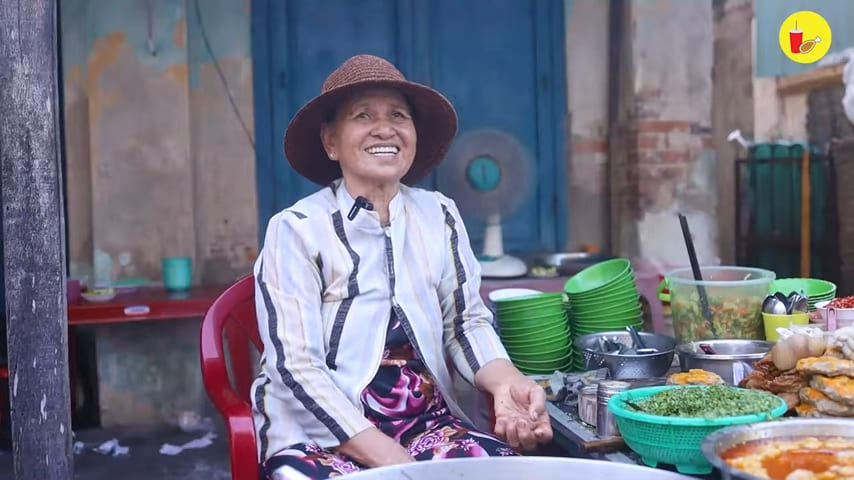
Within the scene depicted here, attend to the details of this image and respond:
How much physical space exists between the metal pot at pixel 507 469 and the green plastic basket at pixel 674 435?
0.29 meters

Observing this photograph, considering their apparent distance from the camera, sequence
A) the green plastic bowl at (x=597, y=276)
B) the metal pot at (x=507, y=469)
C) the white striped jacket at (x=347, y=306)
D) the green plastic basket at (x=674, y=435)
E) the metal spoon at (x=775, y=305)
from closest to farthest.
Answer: the metal pot at (x=507, y=469) → the green plastic basket at (x=674, y=435) → the white striped jacket at (x=347, y=306) → the metal spoon at (x=775, y=305) → the green plastic bowl at (x=597, y=276)

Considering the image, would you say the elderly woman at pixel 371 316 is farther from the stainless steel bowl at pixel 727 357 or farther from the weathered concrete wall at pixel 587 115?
the weathered concrete wall at pixel 587 115

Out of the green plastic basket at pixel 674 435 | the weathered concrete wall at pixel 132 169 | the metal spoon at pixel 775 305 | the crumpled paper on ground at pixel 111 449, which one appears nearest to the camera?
the green plastic basket at pixel 674 435

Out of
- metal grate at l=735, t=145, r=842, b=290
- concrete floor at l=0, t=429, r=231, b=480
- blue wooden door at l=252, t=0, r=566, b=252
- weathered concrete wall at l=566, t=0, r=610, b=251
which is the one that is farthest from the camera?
metal grate at l=735, t=145, r=842, b=290

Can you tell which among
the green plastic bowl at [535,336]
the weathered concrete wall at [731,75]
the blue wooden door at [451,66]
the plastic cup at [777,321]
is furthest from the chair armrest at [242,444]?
the weathered concrete wall at [731,75]

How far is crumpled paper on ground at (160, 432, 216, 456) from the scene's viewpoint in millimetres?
4957

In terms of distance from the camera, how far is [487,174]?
598cm

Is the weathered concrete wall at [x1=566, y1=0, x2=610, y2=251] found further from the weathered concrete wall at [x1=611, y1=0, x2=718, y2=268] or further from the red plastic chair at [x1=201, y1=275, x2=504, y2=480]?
the red plastic chair at [x1=201, y1=275, x2=504, y2=480]

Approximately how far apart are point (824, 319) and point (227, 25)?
4.23 m

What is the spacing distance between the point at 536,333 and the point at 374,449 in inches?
35.0

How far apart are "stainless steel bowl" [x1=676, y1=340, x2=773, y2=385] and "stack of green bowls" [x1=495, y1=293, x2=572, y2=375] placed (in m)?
0.51

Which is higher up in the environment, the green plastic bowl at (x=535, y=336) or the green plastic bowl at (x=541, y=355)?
the green plastic bowl at (x=535, y=336)

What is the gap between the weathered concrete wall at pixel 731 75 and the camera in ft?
24.4

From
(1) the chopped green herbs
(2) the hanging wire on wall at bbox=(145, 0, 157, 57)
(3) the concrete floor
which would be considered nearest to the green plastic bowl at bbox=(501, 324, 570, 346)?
(1) the chopped green herbs
